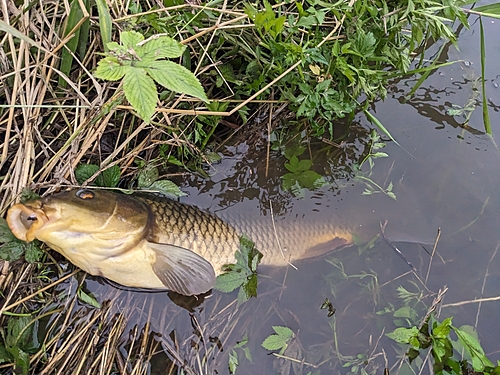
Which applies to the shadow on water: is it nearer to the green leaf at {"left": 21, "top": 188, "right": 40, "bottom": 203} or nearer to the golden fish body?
the golden fish body

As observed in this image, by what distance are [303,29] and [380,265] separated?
1.38 metres

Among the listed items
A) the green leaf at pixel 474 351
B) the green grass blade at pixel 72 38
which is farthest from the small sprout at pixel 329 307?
the green grass blade at pixel 72 38

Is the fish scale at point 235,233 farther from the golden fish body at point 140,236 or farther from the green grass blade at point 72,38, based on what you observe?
the green grass blade at point 72,38

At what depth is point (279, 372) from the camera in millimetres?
1999

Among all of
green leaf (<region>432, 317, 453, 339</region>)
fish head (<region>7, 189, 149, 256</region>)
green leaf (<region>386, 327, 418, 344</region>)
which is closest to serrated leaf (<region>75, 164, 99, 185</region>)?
fish head (<region>7, 189, 149, 256</region>)

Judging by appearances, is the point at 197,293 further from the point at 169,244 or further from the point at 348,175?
the point at 348,175

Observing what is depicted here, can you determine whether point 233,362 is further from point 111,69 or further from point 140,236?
point 111,69

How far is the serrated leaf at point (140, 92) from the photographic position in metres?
1.47

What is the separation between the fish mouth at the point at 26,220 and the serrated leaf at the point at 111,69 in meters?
0.67

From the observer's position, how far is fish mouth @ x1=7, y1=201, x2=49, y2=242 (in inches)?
67.7

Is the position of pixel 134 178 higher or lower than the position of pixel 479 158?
higher

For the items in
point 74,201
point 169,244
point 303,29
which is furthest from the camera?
point 303,29

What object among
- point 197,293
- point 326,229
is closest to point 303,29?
point 326,229

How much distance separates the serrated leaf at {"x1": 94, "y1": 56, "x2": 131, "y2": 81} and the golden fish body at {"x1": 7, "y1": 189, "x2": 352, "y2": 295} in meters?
0.62
